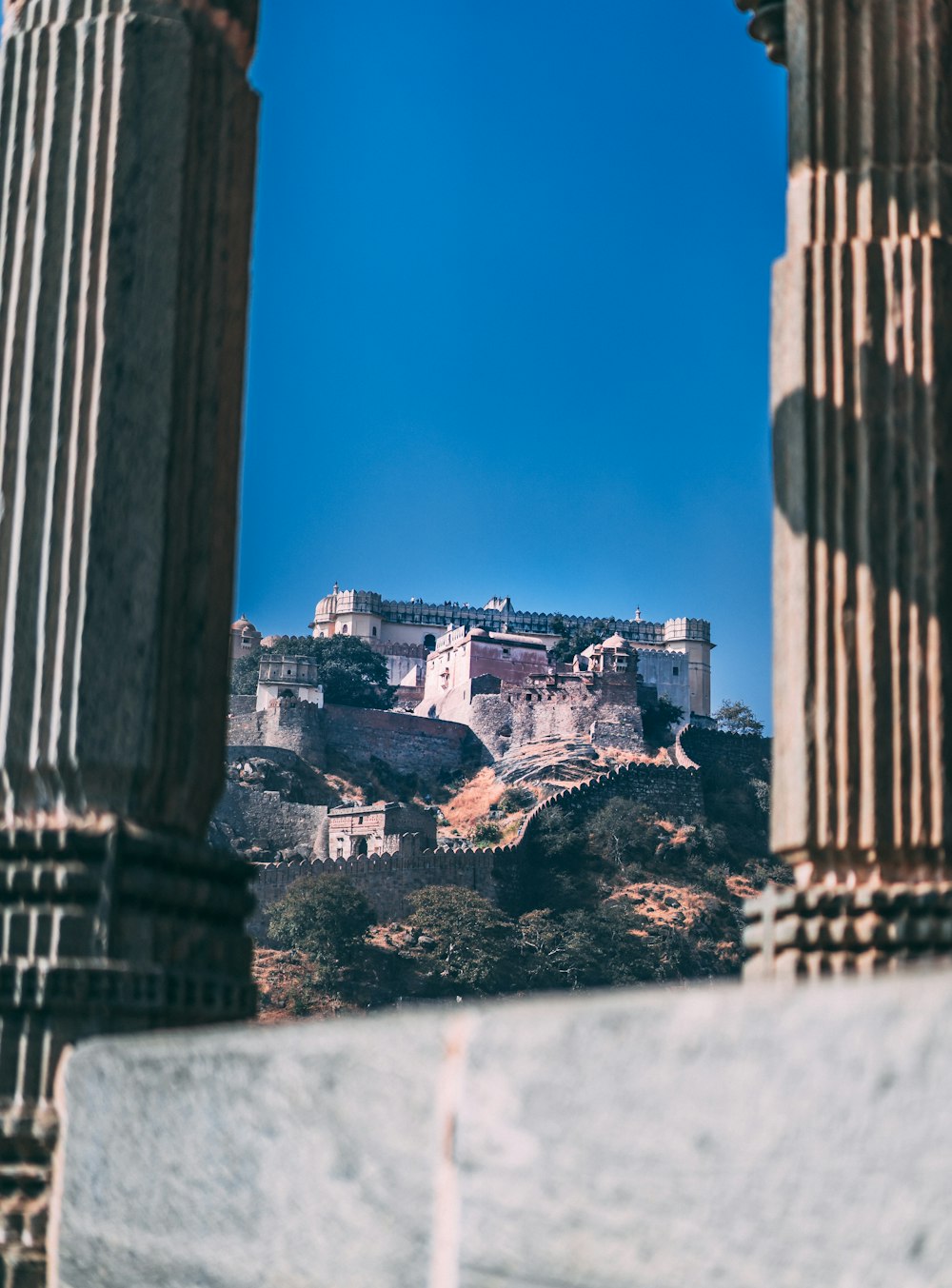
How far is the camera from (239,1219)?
1689 mm

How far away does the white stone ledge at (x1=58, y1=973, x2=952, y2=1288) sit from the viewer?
1.16 m

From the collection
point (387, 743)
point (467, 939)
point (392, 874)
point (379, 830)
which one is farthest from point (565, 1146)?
point (387, 743)

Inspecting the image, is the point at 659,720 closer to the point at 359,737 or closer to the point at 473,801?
the point at 473,801

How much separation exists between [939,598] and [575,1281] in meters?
1.77

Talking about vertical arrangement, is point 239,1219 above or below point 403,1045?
below

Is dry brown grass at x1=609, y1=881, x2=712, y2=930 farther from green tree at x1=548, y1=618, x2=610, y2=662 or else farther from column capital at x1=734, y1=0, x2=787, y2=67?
column capital at x1=734, y1=0, x2=787, y2=67

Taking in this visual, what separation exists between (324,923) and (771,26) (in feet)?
90.8

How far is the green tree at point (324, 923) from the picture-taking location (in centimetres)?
3023

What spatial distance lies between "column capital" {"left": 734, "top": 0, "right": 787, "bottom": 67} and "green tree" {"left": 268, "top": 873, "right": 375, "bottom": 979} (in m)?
27.2

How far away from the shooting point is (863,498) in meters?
2.95

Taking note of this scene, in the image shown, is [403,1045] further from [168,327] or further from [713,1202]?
[168,327]

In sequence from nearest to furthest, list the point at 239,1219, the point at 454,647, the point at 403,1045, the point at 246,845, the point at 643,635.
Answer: the point at 403,1045
the point at 239,1219
the point at 246,845
the point at 454,647
the point at 643,635

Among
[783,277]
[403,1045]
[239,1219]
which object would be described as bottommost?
[239,1219]

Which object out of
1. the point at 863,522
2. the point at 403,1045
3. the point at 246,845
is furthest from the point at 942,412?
the point at 246,845
